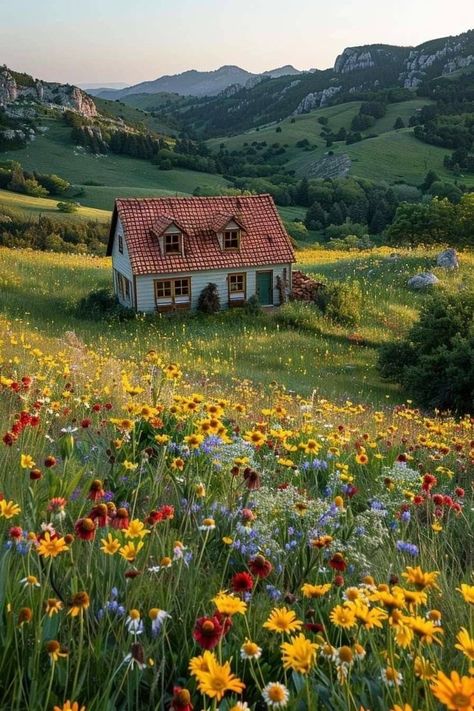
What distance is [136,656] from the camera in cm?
187

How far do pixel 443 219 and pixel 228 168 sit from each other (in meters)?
114

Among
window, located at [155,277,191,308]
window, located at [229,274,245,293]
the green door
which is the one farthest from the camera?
the green door

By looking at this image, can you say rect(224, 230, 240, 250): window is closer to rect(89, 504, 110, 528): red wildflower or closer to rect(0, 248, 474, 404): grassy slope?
rect(0, 248, 474, 404): grassy slope

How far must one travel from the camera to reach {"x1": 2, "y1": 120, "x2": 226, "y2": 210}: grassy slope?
109938 mm

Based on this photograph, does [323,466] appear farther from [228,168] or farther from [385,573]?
[228,168]

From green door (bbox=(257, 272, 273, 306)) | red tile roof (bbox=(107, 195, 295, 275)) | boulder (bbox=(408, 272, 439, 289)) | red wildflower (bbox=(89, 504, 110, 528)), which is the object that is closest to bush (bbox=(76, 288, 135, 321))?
red tile roof (bbox=(107, 195, 295, 275))

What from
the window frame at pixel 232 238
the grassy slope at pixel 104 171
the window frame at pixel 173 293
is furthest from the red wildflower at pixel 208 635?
the grassy slope at pixel 104 171

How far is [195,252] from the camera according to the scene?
2789 cm

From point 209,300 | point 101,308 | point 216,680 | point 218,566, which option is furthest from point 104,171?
point 216,680

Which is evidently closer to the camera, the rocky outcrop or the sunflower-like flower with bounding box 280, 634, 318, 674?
the sunflower-like flower with bounding box 280, 634, 318, 674

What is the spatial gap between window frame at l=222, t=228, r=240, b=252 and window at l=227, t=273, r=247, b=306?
1.34 m

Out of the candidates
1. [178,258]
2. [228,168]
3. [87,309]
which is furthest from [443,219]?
[228,168]

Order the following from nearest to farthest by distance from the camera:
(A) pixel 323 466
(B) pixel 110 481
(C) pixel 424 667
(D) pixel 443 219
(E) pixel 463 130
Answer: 1. (C) pixel 424 667
2. (B) pixel 110 481
3. (A) pixel 323 466
4. (D) pixel 443 219
5. (E) pixel 463 130

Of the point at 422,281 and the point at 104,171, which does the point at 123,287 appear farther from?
the point at 104,171
